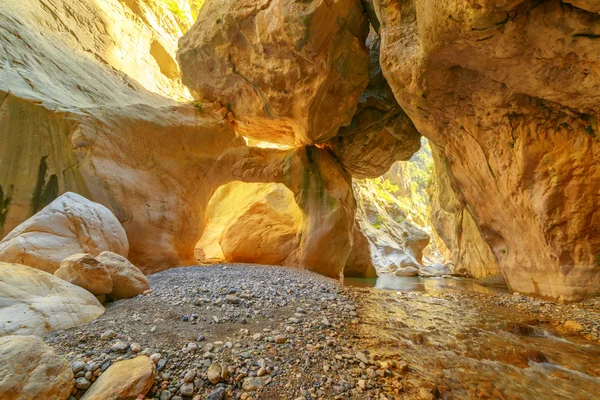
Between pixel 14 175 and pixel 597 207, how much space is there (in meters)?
11.8

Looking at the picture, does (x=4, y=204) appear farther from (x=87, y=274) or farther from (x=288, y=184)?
(x=288, y=184)

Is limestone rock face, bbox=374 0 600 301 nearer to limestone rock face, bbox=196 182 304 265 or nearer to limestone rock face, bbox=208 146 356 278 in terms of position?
limestone rock face, bbox=208 146 356 278

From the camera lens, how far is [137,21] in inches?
421

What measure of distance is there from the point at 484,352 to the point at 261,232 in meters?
9.05

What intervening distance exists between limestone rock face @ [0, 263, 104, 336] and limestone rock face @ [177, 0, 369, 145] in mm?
7127

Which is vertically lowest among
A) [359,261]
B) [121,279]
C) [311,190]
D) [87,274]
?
[359,261]

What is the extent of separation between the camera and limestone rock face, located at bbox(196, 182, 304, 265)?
1071cm

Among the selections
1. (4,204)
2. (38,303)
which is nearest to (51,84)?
(4,204)

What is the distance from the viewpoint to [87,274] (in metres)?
3.25

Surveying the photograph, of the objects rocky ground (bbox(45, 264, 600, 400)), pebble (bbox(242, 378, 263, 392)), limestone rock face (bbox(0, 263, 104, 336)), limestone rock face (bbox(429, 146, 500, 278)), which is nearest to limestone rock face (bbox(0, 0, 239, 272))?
limestone rock face (bbox(0, 263, 104, 336))

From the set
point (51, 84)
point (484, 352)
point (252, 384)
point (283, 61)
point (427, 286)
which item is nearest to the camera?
point (252, 384)

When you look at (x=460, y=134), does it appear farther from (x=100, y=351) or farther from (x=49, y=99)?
(x=49, y=99)

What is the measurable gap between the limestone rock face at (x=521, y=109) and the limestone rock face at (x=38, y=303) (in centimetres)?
617

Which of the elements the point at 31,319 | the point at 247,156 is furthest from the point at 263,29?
the point at 31,319
